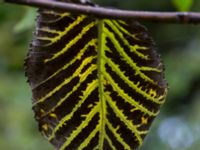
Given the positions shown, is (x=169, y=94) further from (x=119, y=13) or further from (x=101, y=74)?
(x=119, y=13)

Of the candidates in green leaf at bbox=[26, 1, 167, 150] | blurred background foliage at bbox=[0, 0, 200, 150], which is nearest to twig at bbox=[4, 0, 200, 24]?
green leaf at bbox=[26, 1, 167, 150]

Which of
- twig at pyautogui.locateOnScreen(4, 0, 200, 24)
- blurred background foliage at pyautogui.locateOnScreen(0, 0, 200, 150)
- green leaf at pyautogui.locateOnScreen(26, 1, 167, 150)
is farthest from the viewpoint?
blurred background foliage at pyautogui.locateOnScreen(0, 0, 200, 150)

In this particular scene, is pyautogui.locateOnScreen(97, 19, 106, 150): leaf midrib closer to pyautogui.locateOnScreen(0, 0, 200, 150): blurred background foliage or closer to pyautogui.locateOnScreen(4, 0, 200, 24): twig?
pyautogui.locateOnScreen(4, 0, 200, 24): twig

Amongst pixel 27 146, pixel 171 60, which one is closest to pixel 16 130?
pixel 27 146

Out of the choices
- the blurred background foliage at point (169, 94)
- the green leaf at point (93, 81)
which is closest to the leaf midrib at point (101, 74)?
the green leaf at point (93, 81)

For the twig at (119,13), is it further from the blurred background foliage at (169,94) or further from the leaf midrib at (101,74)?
the blurred background foliage at (169,94)

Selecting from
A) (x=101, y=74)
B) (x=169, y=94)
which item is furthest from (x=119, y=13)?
(x=169, y=94)

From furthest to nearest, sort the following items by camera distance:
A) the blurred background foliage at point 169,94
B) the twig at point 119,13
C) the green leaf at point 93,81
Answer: the blurred background foliage at point 169,94 → the green leaf at point 93,81 → the twig at point 119,13
